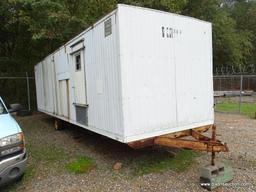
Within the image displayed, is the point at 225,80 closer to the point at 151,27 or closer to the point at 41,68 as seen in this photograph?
the point at 41,68

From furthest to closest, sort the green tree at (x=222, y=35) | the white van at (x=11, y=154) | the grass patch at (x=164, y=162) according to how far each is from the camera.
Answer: the green tree at (x=222, y=35) → the grass patch at (x=164, y=162) → the white van at (x=11, y=154)

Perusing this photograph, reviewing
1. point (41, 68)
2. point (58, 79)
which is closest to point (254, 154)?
point (58, 79)

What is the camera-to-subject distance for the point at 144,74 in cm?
484

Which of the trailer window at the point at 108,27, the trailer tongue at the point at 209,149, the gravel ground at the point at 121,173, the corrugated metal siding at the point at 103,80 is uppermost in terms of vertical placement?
the trailer window at the point at 108,27

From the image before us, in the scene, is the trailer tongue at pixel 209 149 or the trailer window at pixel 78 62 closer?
the trailer tongue at pixel 209 149

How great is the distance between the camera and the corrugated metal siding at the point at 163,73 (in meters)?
4.66

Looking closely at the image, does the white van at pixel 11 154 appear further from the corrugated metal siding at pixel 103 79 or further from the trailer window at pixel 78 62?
the trailer window at pixel 78 62

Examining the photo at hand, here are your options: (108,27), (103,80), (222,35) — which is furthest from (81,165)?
(222,35)

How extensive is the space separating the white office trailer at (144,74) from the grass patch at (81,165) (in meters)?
0.72

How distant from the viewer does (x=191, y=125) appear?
18.1ft

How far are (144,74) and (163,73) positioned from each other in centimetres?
44

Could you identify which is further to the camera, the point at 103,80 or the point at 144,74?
the point at 103,80

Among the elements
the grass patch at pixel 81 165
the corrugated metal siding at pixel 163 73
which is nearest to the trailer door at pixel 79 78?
the grass patch at pixel 81 165

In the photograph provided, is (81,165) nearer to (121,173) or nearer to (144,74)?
(121,173)
